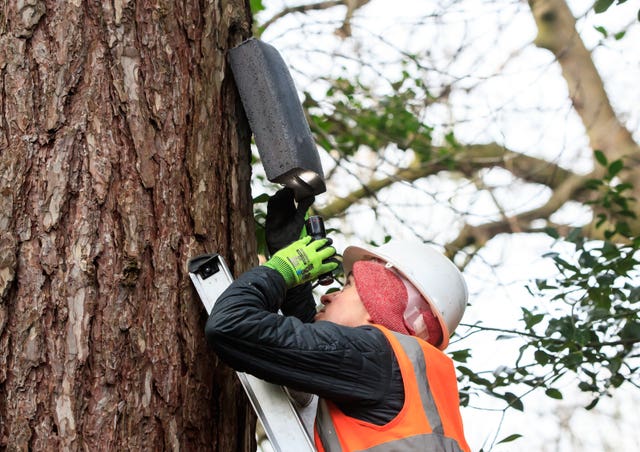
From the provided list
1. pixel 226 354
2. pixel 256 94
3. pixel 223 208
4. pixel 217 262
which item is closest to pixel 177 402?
pixel 226 354

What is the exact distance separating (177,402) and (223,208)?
57 centimetres

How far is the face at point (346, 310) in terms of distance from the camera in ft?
7.97

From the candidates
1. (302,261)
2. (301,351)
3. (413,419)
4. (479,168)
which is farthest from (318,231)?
(479,168)

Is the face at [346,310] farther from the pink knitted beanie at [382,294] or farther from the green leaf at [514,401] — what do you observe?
the green leaf at [514,401]

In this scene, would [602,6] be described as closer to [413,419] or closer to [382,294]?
[382,294]

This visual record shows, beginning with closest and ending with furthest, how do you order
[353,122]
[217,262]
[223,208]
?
[217,262]
[223,208]
[353,122]

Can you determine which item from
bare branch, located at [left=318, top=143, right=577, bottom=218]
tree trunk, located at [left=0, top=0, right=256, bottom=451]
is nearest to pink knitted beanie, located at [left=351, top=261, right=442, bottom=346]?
tree trunk, located at [left=0, top=0, right=256, bottom=451]

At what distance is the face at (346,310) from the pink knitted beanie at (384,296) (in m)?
0.04

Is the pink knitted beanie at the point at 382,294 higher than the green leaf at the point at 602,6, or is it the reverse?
the green leaf at the point at 602,6

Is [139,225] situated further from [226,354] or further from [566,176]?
[566,176]

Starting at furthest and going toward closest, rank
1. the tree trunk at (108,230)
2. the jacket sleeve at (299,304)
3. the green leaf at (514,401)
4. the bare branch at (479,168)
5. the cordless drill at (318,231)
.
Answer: the bare branch at (479,168)
the green leaf at (514,401)
the jacket sleeve at (299,304)
the cordless drill at (318,231)
the tree trunk at (108,230)

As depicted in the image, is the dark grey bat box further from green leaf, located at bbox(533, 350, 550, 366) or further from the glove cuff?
green leaf, located at bbox(533, 350, 550, 366)

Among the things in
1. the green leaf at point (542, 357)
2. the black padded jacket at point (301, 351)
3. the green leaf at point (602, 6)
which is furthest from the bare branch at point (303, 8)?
the black padded jacket at point (301, 351)

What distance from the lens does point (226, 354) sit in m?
2.00
